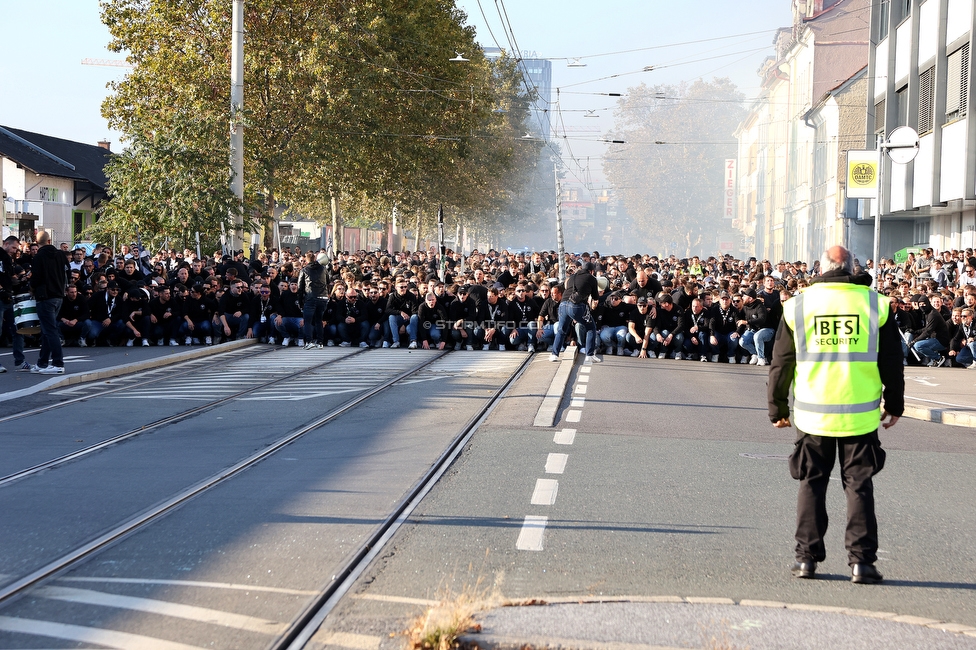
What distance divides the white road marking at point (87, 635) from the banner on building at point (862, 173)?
15.6m

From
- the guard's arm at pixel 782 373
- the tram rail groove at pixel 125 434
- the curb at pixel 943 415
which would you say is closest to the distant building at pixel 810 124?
the curb at pixel 943 415

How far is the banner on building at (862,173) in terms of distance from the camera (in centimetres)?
1825

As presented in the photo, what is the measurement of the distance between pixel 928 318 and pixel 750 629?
16676mm

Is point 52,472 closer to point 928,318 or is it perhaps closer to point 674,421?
point 674,421

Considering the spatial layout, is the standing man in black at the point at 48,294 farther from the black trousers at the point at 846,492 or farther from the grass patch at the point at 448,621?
the black trousers at the point at 846,492

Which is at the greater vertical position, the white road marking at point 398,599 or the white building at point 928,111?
the white building at point 928,111

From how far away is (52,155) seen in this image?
53.7 m

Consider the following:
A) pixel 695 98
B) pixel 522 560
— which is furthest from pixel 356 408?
pixel 695 98

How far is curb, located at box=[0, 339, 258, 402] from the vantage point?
13258mm

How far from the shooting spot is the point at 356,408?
12344mm

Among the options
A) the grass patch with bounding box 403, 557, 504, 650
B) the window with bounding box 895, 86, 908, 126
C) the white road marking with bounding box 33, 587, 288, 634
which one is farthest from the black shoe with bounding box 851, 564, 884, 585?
the window with bounding box 895, 86, 908, 126

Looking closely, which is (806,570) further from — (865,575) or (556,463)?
(556,463)

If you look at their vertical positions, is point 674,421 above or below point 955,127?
below

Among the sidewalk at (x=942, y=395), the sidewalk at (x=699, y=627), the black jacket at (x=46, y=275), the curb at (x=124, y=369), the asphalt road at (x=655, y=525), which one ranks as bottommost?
the sidewalk at (x=942, y=395)
